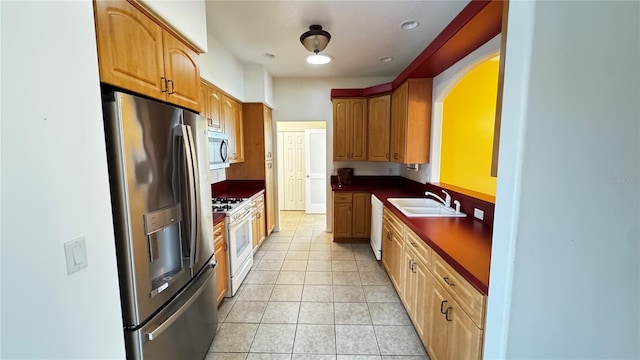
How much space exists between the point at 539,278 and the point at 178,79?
1.96 m

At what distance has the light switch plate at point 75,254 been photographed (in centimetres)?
85

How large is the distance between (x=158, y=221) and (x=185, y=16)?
130 centimetres

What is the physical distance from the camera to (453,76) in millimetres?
2596

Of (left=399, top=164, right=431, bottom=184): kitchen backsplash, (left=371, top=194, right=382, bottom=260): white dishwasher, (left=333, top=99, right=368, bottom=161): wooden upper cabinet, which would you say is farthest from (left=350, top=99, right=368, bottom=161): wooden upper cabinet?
(left=371, top=194, right=382, bottom=260): white dishwasher

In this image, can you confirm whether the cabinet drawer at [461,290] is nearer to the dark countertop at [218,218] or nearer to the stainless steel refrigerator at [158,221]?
the stainless steel refrigerator at [158,221]

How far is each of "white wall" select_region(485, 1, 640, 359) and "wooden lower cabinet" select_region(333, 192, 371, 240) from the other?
10.8 ft

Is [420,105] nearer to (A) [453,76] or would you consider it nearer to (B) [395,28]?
(A) [453,76]

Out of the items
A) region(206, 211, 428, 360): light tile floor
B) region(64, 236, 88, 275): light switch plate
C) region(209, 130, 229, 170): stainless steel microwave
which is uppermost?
region(209, 130, 229, 170): stainless steel microwave

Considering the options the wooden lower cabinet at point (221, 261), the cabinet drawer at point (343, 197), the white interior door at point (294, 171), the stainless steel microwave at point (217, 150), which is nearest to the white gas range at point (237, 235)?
the wooden lower cabinet at point (221, 261)

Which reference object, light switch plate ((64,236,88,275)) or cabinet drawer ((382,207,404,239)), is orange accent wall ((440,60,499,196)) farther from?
light switch plate ((64,236,88,275))

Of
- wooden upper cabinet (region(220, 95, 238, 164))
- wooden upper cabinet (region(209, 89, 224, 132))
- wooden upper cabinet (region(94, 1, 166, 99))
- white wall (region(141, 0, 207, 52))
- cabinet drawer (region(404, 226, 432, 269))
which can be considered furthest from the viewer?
wooden upper cabinet (region(220, 95, 238, 164))

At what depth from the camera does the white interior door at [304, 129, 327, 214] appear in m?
5.86

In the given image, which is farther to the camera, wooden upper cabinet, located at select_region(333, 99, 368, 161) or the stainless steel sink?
wooden upper cabinet, located at select_region(333, 99, 368, 161)

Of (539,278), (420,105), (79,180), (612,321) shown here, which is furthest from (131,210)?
(420,105)
